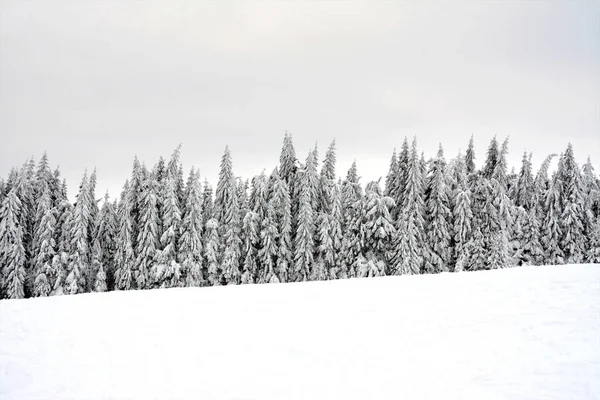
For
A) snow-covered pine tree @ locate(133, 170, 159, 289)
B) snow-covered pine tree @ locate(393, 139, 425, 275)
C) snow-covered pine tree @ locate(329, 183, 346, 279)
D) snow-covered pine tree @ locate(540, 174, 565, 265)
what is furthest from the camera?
snow-covered pine tree @ locate(540, 174, 565, 265)

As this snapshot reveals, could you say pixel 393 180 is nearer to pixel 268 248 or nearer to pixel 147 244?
pixel 268 248

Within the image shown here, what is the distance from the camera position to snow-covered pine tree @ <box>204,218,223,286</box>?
176 feet

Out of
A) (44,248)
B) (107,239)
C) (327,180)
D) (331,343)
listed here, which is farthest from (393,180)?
(331,343)

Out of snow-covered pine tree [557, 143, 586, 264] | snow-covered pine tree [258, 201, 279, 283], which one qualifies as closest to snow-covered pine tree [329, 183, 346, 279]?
snow-covered pine tree [258, 201, 279, 283]

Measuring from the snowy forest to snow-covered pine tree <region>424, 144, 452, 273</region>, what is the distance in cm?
16

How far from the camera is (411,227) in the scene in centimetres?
5050

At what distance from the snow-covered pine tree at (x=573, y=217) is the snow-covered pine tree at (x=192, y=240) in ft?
143

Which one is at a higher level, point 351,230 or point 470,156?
point 470,156

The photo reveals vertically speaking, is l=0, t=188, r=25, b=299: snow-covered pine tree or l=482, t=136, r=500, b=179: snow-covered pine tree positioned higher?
l=482, t=136, r=500, b=179: snow-covered pine tree

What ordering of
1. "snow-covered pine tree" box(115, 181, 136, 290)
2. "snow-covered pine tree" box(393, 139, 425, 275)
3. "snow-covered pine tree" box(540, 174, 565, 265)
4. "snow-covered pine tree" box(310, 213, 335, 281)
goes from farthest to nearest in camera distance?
"snow-covered pine tree" box(115, 181, 136, 290), "snow-covered pine tree" box(540, 174, 565, 265), "snow-covered pine tree" box(310, 213, 335, 281), "snow-covered pine tree" box(393, 139, 425, 275)

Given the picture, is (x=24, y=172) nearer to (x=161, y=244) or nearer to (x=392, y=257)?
(x=161, y=244)

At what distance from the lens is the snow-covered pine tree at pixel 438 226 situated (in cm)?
5156

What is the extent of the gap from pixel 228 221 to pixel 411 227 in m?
21.5

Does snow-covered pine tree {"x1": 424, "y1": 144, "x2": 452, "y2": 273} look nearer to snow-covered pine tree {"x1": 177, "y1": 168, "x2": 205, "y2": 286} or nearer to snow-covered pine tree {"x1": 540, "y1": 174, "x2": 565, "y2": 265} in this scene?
snow-covered pine tree {"x1": 540, "y1": 174, "x2": 565, "y2": 265}
